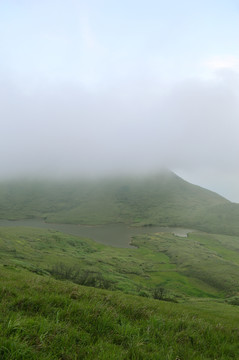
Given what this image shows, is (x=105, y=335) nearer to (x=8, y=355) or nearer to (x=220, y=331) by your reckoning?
(x=8, y=355)

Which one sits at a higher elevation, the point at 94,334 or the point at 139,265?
the point at 94,334

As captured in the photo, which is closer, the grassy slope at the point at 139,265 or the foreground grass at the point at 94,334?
the foreground grass at the point at 94,334

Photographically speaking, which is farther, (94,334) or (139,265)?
(139,265)

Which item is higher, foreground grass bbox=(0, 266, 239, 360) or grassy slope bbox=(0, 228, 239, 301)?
foreground grass bbox=(0, 266, 239, 360)

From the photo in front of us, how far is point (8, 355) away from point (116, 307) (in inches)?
195

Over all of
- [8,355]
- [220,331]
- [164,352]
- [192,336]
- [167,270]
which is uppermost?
[8,355]

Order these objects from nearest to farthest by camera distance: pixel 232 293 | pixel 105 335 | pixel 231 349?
pixel 105 335
pixel 231 349
pixel 232 293

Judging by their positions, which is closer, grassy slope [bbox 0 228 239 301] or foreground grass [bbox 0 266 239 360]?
foreground grass [bbox 0 266 239 360]

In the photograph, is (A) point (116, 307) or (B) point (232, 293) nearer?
(A) point (116, 307)

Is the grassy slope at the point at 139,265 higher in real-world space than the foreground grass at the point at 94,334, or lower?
lower

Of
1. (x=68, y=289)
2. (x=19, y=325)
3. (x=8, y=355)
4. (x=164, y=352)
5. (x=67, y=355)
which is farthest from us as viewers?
(x=68, y=289)

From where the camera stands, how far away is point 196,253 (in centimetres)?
11544

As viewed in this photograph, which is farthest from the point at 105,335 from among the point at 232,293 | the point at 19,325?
the point at 232,293

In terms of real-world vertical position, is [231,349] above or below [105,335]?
below
